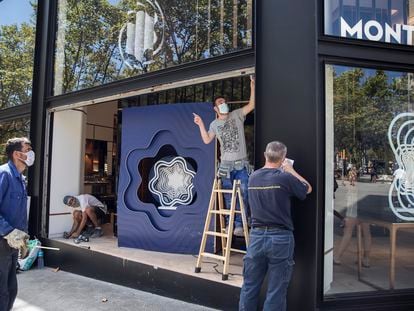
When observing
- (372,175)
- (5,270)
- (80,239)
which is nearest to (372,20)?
(372,175)

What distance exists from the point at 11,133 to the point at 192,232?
168 inches

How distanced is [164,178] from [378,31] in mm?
3458

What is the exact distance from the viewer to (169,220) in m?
5.56

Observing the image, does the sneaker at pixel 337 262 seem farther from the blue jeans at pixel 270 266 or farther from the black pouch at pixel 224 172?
the black pouch at pixel 224 172

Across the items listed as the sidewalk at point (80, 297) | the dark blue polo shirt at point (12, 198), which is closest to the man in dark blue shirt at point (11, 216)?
the dark blue polo shirt at point (12, 198)

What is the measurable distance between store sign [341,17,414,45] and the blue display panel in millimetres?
2144

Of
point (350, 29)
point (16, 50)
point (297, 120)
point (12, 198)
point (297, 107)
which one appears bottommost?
point (12, 198)

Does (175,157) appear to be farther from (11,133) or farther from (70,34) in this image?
(11,133)

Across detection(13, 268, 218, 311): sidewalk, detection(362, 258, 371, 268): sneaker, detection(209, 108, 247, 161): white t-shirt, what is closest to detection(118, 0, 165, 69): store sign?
detection(209, 108, 247, 161): white t-shirt

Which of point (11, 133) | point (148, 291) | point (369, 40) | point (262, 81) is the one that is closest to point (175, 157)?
point (148, 291)

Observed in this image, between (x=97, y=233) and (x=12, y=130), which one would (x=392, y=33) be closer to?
(x=97, y=233)

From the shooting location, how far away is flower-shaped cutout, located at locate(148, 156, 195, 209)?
5.55 metres

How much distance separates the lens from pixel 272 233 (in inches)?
122

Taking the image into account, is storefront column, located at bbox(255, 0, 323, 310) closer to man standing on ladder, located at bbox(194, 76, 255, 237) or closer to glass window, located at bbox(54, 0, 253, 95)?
glass window, located at bbox(54, 0, 253, 95)
